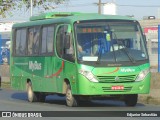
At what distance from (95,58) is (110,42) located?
75cm

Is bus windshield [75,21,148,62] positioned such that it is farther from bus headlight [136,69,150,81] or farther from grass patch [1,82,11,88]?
grass patch [1,82,11,88]

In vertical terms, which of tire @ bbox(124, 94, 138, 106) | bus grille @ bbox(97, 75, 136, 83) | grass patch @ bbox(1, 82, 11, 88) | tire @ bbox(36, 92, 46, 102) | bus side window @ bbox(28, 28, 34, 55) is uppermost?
bus side window @ bbox(28, 28, 34, 55)

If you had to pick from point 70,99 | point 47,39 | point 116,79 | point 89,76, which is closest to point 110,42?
point 116,79

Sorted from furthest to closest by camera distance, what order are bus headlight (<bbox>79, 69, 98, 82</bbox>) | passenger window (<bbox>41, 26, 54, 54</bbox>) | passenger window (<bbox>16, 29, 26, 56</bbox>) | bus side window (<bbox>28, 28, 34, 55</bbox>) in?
passenger window (<bbox>16, 29, 26, 56</bbox>), bus side window (<bbox>28, 28, 34, 55</bbox>), passenger window (<bbox>41, 26, 54, 54</bbox>), bus headlight (<bbox>79, 69, 98, 82</bbox>)

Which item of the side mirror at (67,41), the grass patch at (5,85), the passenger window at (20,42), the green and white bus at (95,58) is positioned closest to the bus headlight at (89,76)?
the green and white bus at (95,58)

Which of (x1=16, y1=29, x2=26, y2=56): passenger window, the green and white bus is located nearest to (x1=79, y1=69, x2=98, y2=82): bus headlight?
the green and white bus

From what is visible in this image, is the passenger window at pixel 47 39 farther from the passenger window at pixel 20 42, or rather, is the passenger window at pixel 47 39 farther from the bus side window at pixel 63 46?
the passenger window at pixel 20 42

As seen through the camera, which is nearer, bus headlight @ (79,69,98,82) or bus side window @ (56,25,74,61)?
bus headlight @ (79,69,98,82)

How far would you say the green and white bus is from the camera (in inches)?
770

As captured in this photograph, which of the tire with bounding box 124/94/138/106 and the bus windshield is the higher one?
the bus windshield

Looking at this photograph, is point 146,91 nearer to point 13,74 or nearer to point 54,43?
point 54,43

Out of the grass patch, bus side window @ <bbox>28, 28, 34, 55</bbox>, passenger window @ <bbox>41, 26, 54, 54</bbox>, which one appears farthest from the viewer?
the grass patch

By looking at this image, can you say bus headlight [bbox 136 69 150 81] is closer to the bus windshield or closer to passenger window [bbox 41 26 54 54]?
the bus windshield

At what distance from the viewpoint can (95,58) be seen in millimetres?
19703
